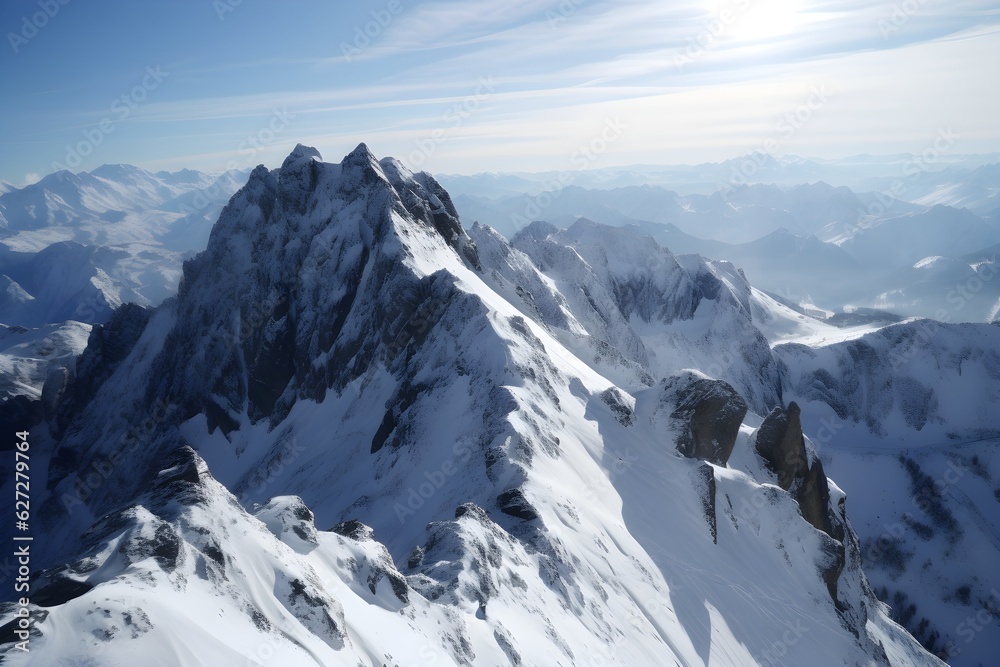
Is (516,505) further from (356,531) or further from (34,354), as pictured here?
(34,354)

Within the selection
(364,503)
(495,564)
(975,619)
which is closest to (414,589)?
(495,564)

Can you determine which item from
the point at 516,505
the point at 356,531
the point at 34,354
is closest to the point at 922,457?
the point at 516,505

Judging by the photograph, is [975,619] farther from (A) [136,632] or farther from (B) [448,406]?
(A) [136,632]

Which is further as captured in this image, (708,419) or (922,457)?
(922,457)

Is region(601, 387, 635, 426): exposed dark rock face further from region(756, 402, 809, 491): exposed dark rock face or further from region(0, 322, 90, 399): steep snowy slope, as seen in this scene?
region(0, 322, 90, 399): steep snowy slope
